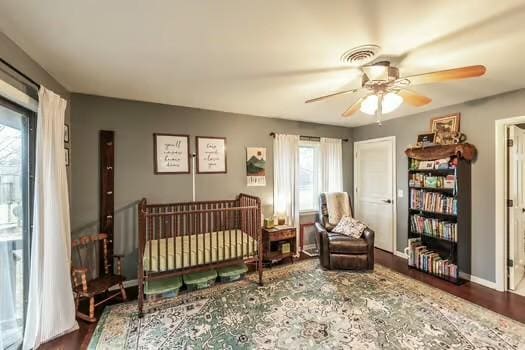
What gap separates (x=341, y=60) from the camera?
6.40 feet

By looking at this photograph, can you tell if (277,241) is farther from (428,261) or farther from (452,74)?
(452,74)

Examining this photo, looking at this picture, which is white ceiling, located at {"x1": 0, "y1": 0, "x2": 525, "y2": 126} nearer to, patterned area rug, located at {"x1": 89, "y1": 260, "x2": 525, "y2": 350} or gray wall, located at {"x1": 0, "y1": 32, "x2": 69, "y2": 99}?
gray wall, located at {"x1": 0, "y1": 32, "x2": 69, "y2": 99}

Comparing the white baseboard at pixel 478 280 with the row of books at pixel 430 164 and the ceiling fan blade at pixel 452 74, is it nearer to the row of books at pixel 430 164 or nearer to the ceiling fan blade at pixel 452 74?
the row of books at pixel 430 164

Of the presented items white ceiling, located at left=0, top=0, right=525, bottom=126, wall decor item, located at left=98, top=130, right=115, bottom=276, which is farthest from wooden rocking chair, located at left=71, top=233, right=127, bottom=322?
white ceiling, located at left=0, top=0, right=525, bottom=126

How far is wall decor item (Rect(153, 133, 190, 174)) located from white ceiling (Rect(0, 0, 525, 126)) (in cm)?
80

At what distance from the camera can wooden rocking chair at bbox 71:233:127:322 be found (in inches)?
89.8

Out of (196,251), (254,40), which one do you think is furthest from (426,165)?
(196,251)

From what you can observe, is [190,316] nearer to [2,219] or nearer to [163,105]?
[2,219]

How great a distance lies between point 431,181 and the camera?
3.33 metres

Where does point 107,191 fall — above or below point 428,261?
above

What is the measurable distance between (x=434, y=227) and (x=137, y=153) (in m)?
4.11

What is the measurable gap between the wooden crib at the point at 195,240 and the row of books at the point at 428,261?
222 centimetres

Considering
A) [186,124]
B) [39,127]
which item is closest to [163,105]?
[186,124]

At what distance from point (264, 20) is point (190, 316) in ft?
8.47
